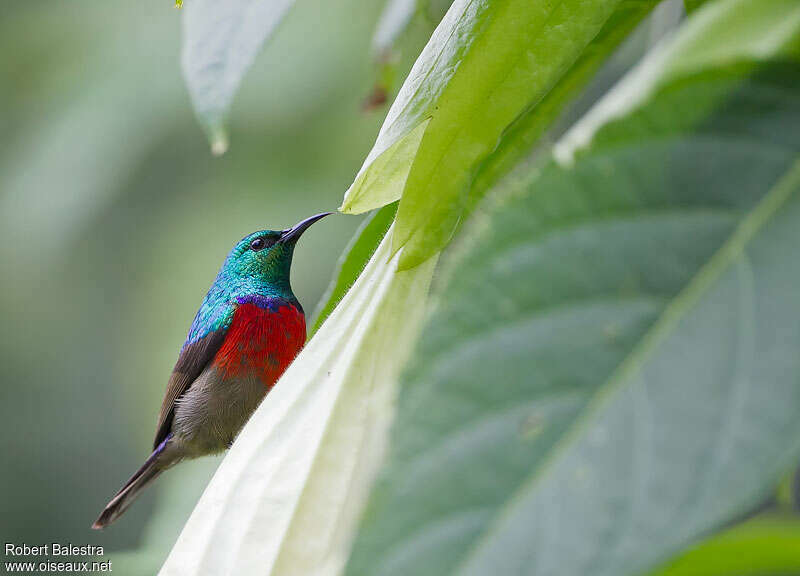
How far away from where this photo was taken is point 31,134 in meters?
2.15

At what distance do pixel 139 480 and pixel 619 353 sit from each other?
1.11 metres

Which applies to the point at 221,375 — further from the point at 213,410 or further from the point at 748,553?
the point at 748,553

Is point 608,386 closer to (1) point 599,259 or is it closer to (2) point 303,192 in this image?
(1) point 599,259

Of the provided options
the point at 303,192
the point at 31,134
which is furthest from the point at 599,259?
the point at 31,134

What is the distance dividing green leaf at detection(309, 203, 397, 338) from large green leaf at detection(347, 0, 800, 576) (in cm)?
20

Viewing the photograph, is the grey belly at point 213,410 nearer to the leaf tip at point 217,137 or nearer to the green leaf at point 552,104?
the leaf tip at point 217,137

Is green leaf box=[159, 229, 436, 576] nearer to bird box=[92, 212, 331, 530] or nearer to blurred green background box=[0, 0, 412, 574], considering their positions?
blurred green background box=[0, 0, 412, 574]

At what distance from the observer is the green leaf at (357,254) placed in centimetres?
45

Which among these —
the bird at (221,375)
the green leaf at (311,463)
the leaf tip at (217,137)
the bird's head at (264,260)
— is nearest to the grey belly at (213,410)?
the bird at (221,375)

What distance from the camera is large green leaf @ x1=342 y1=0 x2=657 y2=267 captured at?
35 cm

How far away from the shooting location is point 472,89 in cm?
36

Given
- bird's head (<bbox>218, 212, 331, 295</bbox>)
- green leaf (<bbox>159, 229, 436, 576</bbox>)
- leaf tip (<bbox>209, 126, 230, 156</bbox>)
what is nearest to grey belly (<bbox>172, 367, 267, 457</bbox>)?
bird's head (<bbox>218, 212, 331, 295</bbox>)

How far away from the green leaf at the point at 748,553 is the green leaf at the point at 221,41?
0.84ft

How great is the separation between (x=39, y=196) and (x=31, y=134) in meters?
0.27
